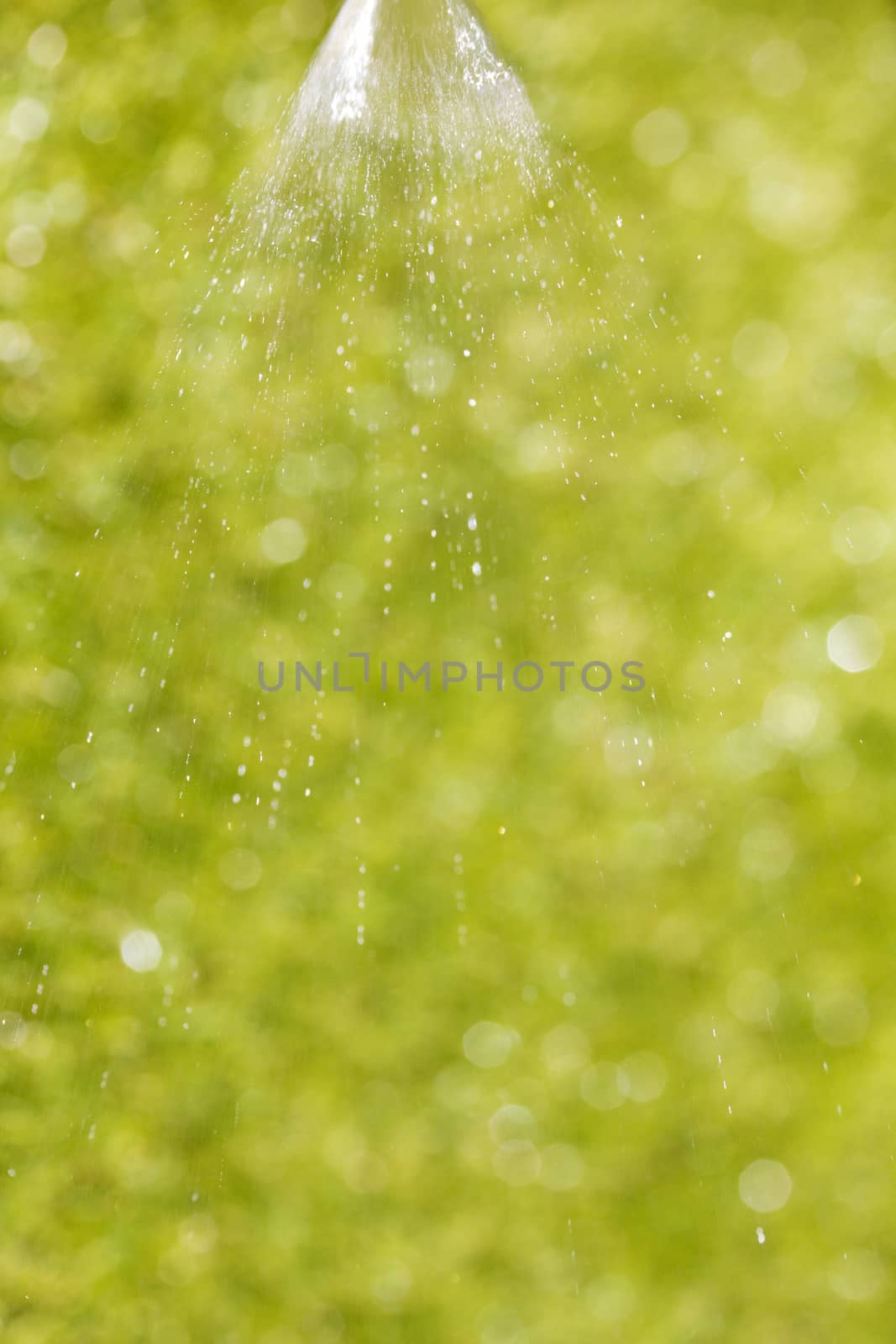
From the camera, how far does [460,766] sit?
683 millimetres

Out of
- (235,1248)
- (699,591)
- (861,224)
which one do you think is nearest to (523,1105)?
(235,1248)

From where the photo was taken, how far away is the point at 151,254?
28.0 inches

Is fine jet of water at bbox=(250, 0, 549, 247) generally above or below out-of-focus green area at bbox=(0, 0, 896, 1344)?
above

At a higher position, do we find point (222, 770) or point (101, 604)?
point (101, 604)

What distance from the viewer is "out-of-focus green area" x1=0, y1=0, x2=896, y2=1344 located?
657mm

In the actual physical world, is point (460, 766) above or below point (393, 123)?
below

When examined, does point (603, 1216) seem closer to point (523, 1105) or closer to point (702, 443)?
point (523, 1105)

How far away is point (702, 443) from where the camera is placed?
68cm

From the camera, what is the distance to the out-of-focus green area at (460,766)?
0.66 meters

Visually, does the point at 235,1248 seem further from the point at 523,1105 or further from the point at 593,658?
the point at 593,658

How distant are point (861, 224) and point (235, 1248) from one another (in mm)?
793

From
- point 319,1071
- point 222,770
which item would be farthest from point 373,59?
point 319,1071

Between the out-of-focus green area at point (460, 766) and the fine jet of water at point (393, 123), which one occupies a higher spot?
the fine jet of water at point (393, 123)

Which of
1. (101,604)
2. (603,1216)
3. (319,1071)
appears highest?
(101,604)
